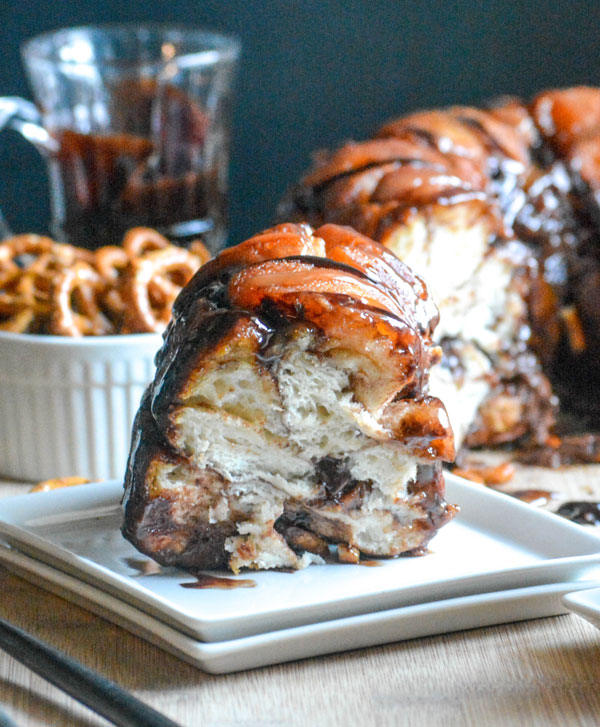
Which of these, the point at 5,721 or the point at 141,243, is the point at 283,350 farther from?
→ the point at 141,243

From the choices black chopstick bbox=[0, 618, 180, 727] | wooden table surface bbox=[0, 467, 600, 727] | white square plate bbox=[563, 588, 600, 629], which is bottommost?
wooden table surface bbox=[0, 467, 600, 727]

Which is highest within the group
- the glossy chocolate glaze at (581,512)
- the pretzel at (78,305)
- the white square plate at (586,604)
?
the pretzel at (78,305)

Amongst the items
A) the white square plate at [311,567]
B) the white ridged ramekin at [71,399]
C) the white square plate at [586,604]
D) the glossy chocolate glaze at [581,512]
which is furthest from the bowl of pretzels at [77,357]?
the white square plate at [586,604]

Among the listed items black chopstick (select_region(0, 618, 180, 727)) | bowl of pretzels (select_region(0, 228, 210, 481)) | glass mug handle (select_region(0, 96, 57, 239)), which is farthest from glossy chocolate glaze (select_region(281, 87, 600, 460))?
black chopstick (select_region(0, 618, 180, 727))

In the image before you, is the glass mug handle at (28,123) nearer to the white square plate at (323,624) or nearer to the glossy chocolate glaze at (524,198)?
the glossy chocolate glaze at (524,198)

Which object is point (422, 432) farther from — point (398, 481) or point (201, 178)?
point (201, 178)

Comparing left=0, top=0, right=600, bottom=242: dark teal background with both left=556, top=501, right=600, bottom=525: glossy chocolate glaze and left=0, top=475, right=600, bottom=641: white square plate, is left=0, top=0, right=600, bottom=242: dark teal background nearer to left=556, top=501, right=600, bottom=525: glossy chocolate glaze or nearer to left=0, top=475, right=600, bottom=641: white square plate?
left=556, top=501, right=600, bottom=525: glossy chocolate glaze
